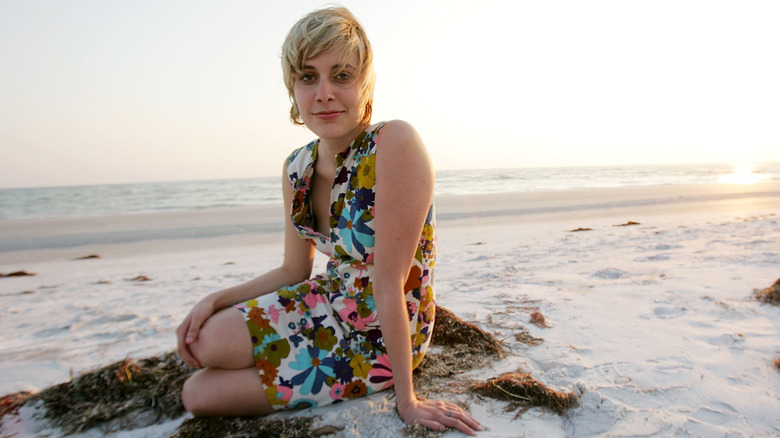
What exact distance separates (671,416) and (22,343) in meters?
3.67

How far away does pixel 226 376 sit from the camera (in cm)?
190

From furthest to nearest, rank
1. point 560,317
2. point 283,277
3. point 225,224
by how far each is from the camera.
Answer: point 225,224, point 560,317, point 283,277

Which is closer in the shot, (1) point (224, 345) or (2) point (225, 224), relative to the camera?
(1) point (224, 345)

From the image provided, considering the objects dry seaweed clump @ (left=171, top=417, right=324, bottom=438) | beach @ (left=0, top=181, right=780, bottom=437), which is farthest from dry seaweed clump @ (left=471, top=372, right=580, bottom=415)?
dry seaweed clump @ (left=171, top=417, right=324, bottom=438)

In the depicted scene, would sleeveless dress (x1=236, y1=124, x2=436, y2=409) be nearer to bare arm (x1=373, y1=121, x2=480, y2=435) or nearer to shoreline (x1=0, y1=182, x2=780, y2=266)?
bare arm (x1=373, y1=121, x2=480, y2=435)

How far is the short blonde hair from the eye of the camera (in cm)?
173

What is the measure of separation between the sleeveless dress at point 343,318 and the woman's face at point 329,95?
126mm

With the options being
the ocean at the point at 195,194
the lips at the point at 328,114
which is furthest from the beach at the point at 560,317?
the ocean at the point at 195,194

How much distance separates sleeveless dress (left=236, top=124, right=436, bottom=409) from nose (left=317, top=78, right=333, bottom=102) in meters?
Result: 0.24

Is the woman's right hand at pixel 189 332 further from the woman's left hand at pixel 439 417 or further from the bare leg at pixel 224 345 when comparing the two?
the woman's left hand at pixel 439 417

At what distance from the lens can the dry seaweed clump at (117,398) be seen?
6.59 feet

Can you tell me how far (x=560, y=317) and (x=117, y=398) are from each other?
242cm

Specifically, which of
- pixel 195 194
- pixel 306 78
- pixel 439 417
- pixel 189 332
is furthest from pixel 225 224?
pixel 195 194

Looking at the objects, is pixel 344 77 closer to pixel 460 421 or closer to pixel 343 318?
pixel 343 318
